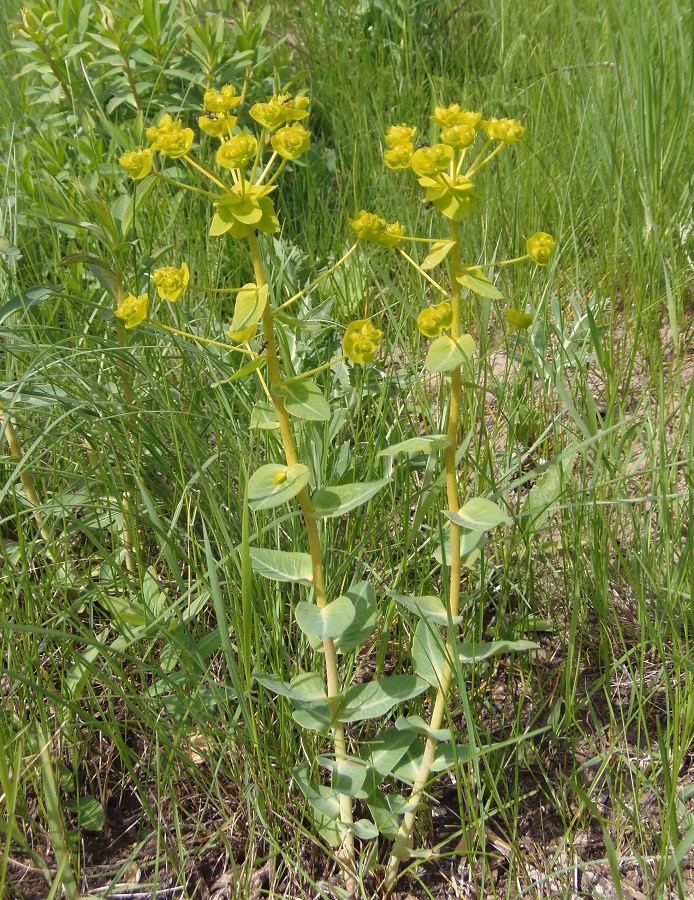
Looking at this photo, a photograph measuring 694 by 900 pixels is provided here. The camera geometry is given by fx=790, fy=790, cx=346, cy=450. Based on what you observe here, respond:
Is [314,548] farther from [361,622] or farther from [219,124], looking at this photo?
[219,124]

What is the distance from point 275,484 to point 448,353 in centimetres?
Answer: 25

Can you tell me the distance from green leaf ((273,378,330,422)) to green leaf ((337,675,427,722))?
1.25 ft

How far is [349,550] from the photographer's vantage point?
1.30 metres

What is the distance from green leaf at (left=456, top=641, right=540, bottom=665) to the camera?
970 mm

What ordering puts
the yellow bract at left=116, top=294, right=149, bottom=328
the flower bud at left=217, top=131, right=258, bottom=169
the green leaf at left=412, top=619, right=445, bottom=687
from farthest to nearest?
the green leaf at left=412, top=619, right=445, bottom=687 → the yellow bract at left=116, top=294, right=149, bottom=328 → the flower bud at left=217, top=131, right=258, bottom=169

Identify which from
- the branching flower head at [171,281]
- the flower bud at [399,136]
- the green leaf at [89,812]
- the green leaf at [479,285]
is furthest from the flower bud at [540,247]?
the green leaf at [89,812]

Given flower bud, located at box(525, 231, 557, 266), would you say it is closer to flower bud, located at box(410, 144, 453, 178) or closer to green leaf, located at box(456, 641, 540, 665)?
flower bud, located at box(410, 144, 453, 178)

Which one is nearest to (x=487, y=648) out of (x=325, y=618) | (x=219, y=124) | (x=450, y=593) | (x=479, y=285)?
(x=450, y=593)

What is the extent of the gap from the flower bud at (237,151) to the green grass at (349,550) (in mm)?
446

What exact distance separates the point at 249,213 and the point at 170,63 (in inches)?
72.0

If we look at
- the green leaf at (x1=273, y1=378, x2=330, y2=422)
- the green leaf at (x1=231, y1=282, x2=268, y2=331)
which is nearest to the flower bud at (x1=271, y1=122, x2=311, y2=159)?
the green leaf at (x1=231, y1=282, x2=268, y2=331)

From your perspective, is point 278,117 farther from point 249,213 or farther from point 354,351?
point 354,351

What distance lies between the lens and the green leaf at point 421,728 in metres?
1.02

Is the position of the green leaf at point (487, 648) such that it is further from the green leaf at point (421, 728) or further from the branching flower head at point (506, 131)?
the branching flower head at point (506, 131)
